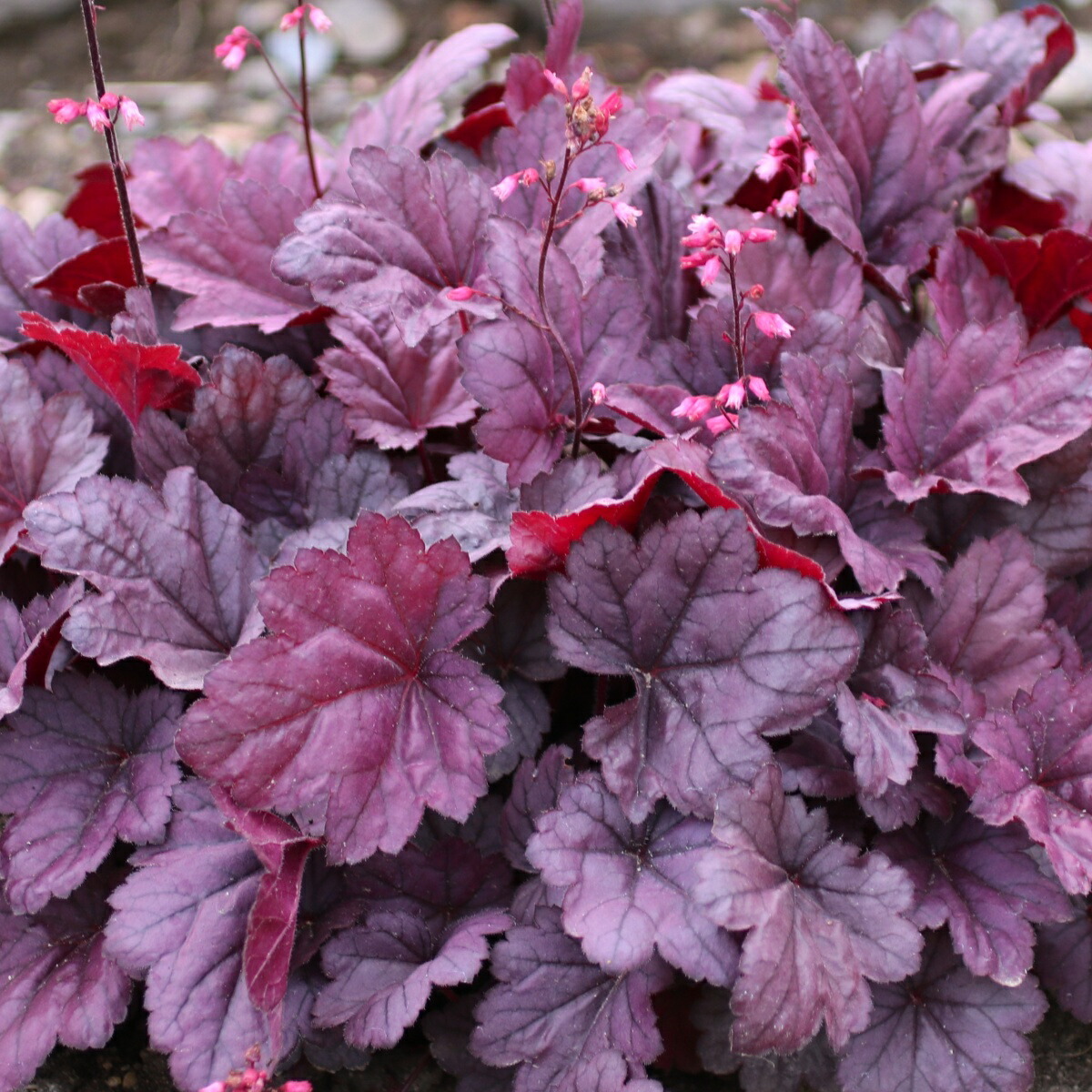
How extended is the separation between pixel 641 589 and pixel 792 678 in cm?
19

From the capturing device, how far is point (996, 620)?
1.35m

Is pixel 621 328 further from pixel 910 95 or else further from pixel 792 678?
pixel 910 95

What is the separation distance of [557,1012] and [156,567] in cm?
70

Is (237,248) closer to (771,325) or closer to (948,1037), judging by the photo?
(771,325)

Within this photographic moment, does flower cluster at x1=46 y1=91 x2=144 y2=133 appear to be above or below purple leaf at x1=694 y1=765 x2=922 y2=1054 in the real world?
above

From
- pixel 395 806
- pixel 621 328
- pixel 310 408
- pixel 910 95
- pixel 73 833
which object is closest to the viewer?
pixel 395 806

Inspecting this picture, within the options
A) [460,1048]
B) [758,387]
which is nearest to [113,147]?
[758,387]

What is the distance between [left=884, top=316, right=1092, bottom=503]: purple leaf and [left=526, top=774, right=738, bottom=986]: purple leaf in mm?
502

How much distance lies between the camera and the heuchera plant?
3.84 feet

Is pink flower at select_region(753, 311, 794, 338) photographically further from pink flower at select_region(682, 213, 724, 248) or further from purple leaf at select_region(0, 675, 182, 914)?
purple leaf at select_region(0, 675, 182, 914)

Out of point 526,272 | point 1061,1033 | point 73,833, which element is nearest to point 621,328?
point 526,272

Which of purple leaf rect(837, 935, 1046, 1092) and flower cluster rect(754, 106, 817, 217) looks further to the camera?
flower cluster rect(754, 106, 817, 217)

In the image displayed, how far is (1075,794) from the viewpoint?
1.24m

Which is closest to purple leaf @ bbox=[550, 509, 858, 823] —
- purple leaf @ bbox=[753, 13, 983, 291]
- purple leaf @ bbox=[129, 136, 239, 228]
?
purple leaf @ bbox=[753, 13, 983, 291]
